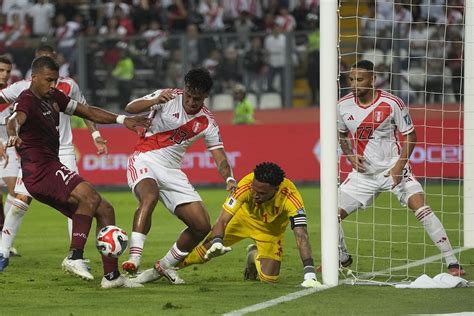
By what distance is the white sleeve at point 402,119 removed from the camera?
38.2ft

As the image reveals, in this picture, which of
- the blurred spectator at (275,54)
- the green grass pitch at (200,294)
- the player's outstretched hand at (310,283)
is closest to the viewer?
the green grass pitch at (200,294)

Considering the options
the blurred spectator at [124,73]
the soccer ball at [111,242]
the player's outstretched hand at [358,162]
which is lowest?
the blurred spectator at [124,73]

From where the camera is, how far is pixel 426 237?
49.9ft

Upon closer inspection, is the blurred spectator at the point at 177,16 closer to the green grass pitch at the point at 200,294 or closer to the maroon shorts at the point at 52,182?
the green grass pitch at the point at 200,294

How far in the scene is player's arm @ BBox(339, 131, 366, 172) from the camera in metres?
11.9

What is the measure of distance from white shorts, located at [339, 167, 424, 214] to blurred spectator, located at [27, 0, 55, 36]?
58.3 feet

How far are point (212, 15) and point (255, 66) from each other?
2987 mm

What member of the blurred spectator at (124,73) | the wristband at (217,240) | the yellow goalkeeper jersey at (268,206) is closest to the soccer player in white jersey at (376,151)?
the yellow goalkeeper jersey at (268,206)

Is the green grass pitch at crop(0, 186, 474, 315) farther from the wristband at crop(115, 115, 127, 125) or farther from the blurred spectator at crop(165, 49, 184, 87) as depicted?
the blurred spectator at crop(165, 49, 184, 87)

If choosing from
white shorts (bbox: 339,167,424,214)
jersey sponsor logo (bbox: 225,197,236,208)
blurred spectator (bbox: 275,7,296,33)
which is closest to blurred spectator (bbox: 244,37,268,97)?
blurred spectator (bbox: 275,7,296,33)

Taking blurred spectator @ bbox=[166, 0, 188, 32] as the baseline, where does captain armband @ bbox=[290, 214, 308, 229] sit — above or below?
below

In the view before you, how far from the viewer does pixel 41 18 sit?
28.3m

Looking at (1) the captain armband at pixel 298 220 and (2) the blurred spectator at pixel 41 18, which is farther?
(2) the blurred spectator at pixel 41 18

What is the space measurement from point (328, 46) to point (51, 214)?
11147 millimetres
